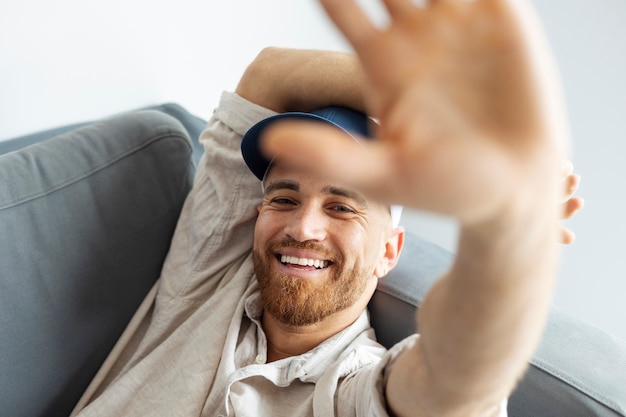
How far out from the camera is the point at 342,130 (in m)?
1.22

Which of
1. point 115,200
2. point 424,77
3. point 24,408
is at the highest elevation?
point 424,77

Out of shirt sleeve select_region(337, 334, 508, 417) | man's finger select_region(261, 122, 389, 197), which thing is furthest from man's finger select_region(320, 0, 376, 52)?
shirt sleeve select_region(337, 334, 508, 417)

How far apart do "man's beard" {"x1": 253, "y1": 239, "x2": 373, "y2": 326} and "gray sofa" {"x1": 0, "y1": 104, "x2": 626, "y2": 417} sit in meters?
0.12

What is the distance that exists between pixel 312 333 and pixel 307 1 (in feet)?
3.72

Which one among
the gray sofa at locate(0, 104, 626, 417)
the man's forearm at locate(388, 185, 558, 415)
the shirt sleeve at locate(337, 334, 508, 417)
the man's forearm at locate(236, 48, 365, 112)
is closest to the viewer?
the man's forearm at locate(388, 185, 558, 415)

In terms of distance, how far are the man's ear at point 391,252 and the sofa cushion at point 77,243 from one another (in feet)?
1.67

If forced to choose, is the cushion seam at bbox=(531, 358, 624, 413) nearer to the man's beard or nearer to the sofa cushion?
the man's beard

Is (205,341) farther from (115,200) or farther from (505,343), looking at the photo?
(505,343)

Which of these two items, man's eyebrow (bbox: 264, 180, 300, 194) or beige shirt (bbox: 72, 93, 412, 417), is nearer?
beige shirt (bbox: 72, 93, 412, 417)

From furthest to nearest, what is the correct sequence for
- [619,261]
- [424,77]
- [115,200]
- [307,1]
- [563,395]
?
1. [307,1]
2. [619,261]
3. [115,200]
4. [563,395]
5. [424,77]

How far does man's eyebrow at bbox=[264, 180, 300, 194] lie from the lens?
49.9 inches

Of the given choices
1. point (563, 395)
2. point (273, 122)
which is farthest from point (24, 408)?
point (563, 395)

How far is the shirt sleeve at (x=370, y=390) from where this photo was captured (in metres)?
0.82

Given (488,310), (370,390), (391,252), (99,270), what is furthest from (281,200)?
(488,310)
